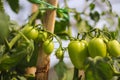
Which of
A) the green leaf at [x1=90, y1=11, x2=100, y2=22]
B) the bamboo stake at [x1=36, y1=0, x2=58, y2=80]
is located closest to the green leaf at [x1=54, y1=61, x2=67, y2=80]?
the bamboo stake at [x1=36, y1=0, x2=58, y2=80]

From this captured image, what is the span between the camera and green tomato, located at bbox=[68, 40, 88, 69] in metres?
0.54

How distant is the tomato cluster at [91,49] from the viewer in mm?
526

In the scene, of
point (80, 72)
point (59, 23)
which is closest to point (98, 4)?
point (59, 23)

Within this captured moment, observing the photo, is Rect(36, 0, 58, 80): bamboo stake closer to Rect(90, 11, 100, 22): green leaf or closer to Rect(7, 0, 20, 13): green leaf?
Rect(7, 0, 20, 13): green leaf

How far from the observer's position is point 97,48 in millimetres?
527

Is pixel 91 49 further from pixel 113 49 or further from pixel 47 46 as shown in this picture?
pixel 47 46

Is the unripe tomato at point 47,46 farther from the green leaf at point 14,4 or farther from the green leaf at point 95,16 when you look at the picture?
the green leaf at point 95,16

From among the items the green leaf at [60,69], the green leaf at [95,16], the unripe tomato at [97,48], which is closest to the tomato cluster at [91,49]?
the unripe tomato at [97,48]

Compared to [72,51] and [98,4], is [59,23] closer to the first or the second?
[72,51]

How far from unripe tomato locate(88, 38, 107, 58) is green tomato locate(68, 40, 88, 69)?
0.02 m

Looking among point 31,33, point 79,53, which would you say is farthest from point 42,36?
point 79,53

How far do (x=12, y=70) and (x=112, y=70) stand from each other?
307mm

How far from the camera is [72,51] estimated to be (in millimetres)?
550

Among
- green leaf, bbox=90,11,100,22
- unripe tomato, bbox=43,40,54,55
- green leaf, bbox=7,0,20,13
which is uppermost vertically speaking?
green leaf, bbox=7,0,20,13
